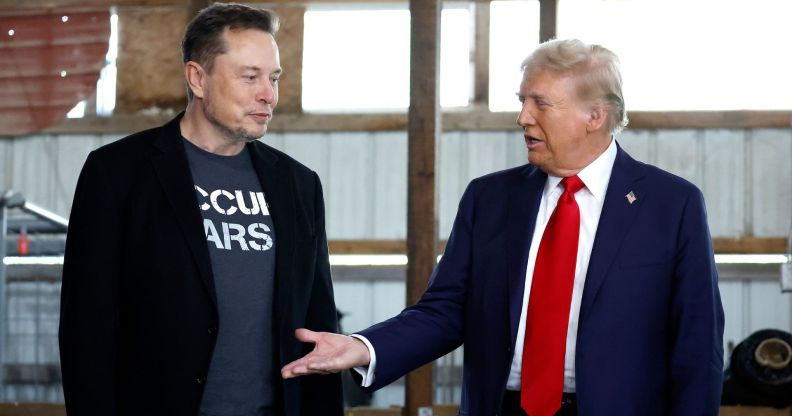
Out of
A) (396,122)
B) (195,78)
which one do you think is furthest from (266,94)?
(396,122)

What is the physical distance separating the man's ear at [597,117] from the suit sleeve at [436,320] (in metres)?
0.32

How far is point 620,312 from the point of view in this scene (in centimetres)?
245

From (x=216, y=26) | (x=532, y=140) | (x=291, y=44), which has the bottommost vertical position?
(x=532, y=140)

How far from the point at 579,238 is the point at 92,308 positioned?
104cm

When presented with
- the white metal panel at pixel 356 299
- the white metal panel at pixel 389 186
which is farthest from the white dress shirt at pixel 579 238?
the white metal panel at pixel 356 299

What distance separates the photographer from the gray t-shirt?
249 cm

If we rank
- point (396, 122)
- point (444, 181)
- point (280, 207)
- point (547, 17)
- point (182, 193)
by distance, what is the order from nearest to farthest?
point (182, 193) → point (280, 207) → point (547, 17) → point (396, 122) → point (444, 181)

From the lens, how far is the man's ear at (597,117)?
2594mm

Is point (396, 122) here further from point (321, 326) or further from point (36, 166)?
point (321, 326)

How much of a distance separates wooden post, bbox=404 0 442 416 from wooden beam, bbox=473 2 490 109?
5.13m

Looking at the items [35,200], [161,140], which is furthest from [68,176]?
[161,140]

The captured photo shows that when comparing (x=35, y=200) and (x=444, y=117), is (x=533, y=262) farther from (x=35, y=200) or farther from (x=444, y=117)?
(x=35, y=200)

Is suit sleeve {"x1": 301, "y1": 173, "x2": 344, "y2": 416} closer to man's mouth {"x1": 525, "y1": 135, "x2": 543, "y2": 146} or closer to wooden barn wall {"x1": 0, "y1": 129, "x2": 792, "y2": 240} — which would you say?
man's mouth {"x1": 525, "y1": 135, "x2": 543, "y2": 146}

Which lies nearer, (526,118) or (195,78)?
(526,118)
